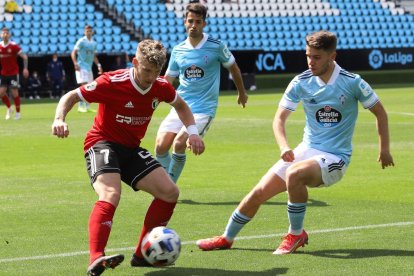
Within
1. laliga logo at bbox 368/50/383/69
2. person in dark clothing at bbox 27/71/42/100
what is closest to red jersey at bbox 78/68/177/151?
person in dark clothing at bbox 27/71/42/100

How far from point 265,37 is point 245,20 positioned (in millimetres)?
1359

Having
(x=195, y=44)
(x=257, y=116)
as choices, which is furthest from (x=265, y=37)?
(x=195, y=44)

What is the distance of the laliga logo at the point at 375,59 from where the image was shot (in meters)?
44.4

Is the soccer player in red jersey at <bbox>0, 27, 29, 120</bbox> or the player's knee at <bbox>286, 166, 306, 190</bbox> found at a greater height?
the player's knee at <bbox>286, 166, 306, 190</bbox>

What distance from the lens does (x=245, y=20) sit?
4469 cm

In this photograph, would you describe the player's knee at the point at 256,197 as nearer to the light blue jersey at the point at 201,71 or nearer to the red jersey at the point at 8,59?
the light blue jersey at the point at 201,71

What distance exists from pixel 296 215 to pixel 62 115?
2.09 meters

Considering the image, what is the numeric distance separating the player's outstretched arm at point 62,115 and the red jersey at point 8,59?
19059 millimetres

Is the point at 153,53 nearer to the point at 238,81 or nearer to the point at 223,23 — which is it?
the point at 238,81

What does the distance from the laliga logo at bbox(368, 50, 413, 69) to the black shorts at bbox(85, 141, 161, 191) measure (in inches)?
1469

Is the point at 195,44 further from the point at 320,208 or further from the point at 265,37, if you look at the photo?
the point at 265,37

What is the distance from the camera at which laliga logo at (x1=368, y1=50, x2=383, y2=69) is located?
4441 centimetres

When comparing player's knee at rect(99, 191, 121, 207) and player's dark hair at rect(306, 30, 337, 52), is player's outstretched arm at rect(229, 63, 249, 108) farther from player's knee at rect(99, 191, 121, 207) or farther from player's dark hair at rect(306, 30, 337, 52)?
player's knee at rect(99, 191, 121, 207)

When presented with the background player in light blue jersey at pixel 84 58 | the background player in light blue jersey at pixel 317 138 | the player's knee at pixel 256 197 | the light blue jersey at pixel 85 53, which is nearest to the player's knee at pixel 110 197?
the background player in light blue jersey at pixel 317 138
